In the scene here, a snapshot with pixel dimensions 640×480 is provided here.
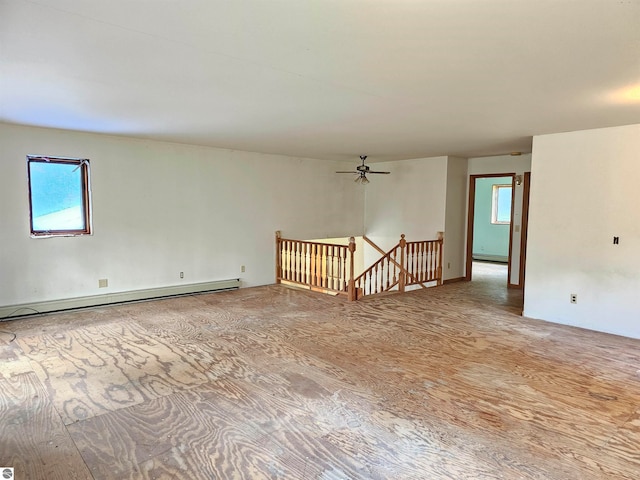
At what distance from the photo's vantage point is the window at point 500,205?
11.0 meters

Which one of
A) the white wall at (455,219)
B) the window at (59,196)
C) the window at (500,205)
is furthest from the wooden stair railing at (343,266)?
the window at (500,205)

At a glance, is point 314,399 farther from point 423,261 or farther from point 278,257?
point 423,261

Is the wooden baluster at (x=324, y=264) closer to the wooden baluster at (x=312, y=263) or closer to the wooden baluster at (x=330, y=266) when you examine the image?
the wooden baluster at (x=330, y=266)

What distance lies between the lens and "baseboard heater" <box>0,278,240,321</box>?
4.85 m

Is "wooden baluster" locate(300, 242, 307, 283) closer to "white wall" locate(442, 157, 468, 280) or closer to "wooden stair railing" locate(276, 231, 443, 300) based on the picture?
"wooden stair railing" locate(276, 231, 443, 300)

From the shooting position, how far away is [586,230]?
182 inches

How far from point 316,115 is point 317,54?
161 centimetres

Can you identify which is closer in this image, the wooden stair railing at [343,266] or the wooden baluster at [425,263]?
the wooden stair railing at [343,266]

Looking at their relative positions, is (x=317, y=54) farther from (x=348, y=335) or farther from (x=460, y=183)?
(x=460, y=183)

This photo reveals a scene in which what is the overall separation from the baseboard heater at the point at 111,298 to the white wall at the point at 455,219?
13.2 feet

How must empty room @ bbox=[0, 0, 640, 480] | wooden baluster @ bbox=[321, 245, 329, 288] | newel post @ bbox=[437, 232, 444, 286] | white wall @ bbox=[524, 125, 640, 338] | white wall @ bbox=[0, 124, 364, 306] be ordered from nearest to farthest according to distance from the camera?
1. empty room @ bbox=[0, 0, 640, 480]
2. white wall @ bbox=[524, 125, 640, 338]
3. white wall @ bbox=[0, 124, 364, 306]
4. wooden baluster @ bbox=[321, 245, 329, 288]
5. newel post @ bbox=[437, 232, 444, 286]

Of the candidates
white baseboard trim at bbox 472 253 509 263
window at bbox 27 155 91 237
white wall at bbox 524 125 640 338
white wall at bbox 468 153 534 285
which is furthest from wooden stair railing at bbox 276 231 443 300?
white baseboard trim at bbox 472 253 509 263

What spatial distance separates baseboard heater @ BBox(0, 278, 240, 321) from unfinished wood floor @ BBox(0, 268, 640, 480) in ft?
0.90

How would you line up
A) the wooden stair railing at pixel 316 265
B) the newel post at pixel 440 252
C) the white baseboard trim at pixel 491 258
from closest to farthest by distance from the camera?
the wooden stair railing at pixel 316 265, the newel post at pixel 440 252, the white baseboard trim at pixel 491 258
